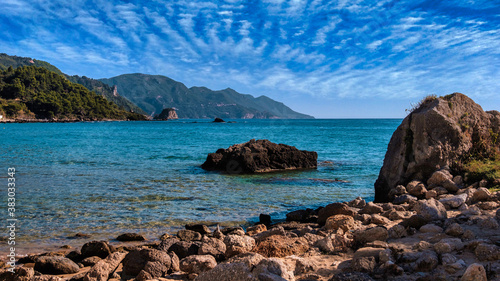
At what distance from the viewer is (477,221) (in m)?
6.81

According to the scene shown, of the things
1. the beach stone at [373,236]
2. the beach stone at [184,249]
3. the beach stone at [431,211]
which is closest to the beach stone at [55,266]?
the beach stone at [184,249]

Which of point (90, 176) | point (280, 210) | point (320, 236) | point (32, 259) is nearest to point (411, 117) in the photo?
point (280, 210)

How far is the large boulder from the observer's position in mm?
22312

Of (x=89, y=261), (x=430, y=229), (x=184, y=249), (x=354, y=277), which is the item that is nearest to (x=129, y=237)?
(x=89, y=261)

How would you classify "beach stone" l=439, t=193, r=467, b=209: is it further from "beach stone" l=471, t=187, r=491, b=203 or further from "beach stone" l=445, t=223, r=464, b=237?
"beach stone" l=445, t=223, r=464, b=237

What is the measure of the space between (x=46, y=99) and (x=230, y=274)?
173 m

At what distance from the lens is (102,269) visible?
5711 millimetres

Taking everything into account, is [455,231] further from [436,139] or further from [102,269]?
[436,139]

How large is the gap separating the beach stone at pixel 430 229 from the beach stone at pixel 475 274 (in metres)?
2.65

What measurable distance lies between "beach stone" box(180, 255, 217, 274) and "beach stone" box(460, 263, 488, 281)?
359cm

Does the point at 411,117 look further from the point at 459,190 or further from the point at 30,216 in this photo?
the point at 30,216

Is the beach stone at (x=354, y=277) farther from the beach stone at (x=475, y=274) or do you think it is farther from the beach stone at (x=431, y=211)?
the beach stone at (x=431, y=211)

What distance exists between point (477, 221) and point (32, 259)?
9.08m

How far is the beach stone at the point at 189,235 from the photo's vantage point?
8461 millimetres
